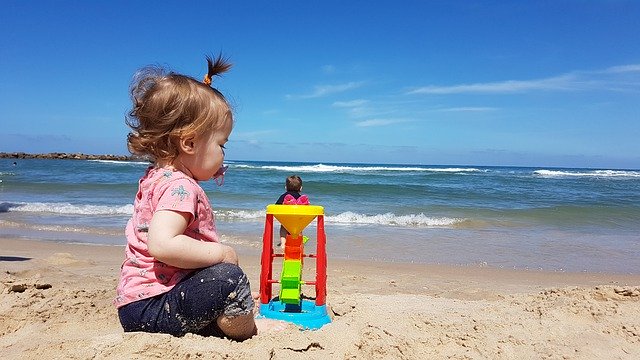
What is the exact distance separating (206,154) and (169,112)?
244mm

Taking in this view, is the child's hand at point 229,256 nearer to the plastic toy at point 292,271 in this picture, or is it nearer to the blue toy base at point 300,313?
the blue toy base at point 300,313

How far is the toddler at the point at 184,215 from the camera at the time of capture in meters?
2.12

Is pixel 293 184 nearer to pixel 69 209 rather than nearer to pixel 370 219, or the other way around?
pixel 370 219

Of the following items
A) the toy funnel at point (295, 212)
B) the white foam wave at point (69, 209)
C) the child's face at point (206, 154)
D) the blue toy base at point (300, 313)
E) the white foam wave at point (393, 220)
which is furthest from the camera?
the white foam wave at point (69, 209)

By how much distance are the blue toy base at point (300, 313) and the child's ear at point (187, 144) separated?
119 centimetres

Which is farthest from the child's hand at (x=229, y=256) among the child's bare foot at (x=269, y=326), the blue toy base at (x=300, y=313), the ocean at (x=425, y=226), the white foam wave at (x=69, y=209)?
the white foam wave at (x=69, y=209)

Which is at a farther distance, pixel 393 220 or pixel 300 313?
pixel 393 220

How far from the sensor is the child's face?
2.22m

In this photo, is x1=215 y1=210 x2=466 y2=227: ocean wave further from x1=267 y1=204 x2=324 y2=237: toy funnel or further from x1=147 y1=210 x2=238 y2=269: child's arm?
x1=147 y1=210 x2=238 y2=269: child's arm

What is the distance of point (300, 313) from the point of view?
303cm

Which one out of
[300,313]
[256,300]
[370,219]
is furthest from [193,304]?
[370,219]

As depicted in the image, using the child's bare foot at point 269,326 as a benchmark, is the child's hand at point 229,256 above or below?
above

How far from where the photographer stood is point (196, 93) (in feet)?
7.09

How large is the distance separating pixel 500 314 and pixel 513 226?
7.69 m
